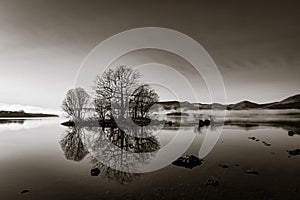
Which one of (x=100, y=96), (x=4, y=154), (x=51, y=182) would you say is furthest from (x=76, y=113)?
(x=51, y=182)

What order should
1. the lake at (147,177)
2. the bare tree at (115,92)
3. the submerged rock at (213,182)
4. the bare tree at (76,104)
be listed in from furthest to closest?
the bare tree at (76,104)
the bare tree at (115,92)
the submerged rock at (213,182)
the lake at (147,177)

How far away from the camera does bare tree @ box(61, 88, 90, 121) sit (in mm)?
87750

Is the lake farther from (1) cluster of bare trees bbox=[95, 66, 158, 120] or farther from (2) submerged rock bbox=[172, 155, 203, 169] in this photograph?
(1) cluster of bare trees bbox=[95, 66, 158, 120]

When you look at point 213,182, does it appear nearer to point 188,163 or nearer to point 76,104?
point 188,163

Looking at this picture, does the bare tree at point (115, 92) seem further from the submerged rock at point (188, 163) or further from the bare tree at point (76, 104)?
the submerged rock at point (188, 163)

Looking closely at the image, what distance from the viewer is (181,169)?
22859 mm

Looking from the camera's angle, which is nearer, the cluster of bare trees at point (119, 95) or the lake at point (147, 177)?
the lake at point (147, 177)

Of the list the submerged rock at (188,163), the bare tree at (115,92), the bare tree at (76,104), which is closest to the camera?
the submerged rock at (188,163)

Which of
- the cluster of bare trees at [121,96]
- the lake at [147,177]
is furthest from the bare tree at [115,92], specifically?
the lake at [147,177]

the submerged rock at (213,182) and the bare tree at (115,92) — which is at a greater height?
the bare tree at (115,92)

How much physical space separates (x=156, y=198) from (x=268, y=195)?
7343mm

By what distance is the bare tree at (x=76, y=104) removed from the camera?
288ft

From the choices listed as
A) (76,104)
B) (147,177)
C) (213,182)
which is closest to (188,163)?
(147,177)

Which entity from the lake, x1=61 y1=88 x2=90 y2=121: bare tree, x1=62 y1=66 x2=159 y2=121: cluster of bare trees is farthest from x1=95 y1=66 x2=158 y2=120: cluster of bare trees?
the lake
